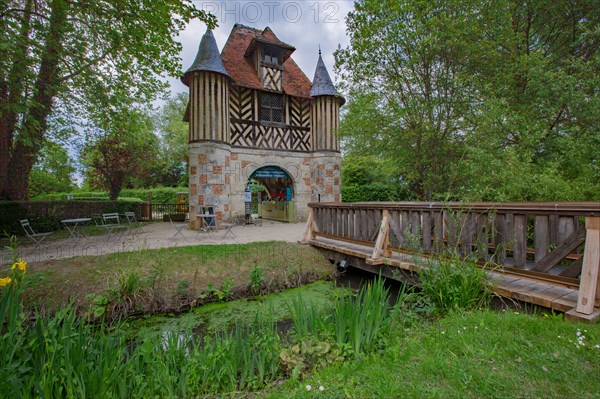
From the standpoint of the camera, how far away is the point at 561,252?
2.87 metres

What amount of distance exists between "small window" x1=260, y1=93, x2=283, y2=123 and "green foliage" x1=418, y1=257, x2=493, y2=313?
35.3 ft

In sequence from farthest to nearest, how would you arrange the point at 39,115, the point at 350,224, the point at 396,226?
the point at 39,115 → the point at 350,224 → the point at 396,226

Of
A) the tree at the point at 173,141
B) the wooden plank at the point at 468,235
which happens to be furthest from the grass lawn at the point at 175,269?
the tree at the point at 173,141

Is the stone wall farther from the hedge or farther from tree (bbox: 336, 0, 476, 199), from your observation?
the hedge

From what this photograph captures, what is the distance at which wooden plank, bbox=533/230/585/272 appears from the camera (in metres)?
2.71

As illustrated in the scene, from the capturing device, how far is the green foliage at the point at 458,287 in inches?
116

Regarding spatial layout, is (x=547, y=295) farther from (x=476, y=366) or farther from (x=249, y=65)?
(x=249, y=65)

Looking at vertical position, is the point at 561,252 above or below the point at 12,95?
below

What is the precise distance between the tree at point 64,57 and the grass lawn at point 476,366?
6674 mm

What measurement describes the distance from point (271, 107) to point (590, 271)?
11.8m

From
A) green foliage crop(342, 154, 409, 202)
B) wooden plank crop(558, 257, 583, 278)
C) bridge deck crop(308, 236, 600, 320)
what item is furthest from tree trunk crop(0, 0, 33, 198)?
green foliage crop(342, 154, 409, 202)

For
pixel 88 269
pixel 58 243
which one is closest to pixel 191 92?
pixel 58 243

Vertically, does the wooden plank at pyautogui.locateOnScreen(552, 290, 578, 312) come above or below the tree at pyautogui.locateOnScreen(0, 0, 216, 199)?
below

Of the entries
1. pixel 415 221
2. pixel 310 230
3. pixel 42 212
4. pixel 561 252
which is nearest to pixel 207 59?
pixel 42 212
